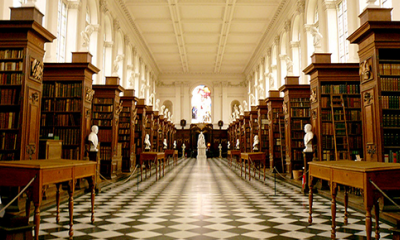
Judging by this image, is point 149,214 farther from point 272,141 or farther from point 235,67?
point 235,67

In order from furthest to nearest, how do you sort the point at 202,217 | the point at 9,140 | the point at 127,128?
the point at 127,128 → the point at 9,140 → the point at 202,217

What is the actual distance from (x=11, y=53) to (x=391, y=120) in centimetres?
672

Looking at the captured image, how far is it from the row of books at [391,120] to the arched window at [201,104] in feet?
86.3

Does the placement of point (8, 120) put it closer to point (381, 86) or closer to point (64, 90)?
point (64, 90)

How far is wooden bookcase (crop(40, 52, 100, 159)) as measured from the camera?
8.01 metres

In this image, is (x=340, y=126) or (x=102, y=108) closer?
(x=340, y=126)

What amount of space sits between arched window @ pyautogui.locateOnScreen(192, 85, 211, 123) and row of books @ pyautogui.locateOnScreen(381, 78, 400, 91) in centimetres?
2633

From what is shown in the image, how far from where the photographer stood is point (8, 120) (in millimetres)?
5762

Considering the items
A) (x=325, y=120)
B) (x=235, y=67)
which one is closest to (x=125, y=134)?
(x=325, y=120)

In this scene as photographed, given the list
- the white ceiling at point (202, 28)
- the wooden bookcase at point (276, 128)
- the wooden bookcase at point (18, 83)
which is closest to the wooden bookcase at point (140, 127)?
the wooden bookcase at point (276, 128)

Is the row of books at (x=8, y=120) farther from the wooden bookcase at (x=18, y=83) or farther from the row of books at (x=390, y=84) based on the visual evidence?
the row of books at (x=390, y=84)

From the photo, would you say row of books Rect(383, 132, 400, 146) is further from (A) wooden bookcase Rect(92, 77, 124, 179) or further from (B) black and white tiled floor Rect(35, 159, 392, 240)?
(A) wooden bookcase Rect(92, 77, 124, 179)

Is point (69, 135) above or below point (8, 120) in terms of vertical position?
below

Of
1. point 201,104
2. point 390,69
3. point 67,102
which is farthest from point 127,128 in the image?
point 201,104
